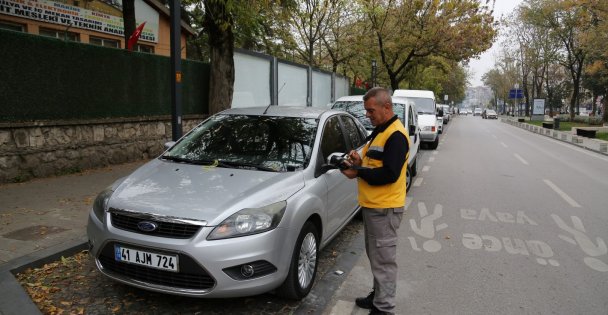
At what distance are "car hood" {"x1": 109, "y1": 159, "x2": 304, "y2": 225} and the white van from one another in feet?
44.0

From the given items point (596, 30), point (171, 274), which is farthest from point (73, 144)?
point (596, 30)

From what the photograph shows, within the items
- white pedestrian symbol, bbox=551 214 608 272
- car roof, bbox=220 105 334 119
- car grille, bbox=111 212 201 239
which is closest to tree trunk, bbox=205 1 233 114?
car roof, bbox=220 105 334 119

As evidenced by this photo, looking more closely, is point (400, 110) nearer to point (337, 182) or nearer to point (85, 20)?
point (337, 182)

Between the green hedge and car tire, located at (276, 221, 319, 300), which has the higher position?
the green hedge

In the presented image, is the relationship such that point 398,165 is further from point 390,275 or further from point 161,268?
point 161,268

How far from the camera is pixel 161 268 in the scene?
3.25 m

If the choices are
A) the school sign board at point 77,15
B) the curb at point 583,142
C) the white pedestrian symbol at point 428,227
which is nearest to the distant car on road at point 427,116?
the curb at point 583,142

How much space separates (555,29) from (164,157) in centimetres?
4251

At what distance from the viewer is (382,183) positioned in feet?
10.6

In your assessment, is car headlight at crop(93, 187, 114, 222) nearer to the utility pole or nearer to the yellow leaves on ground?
the yellow leaves on ground

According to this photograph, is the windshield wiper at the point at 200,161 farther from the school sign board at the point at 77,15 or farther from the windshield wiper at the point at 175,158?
the school sign board at the point at 77,15

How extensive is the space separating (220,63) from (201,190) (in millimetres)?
8061

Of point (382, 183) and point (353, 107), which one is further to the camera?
point (353, 107)

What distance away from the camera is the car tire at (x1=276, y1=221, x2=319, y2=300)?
11.8 ft
